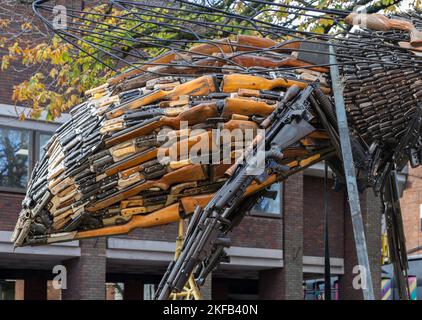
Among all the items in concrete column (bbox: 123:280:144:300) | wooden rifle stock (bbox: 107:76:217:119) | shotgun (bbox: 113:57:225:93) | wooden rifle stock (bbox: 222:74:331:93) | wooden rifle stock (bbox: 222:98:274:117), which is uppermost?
shotgun (bbox: 113:57:225:93)

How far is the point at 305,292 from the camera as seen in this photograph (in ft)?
84.6

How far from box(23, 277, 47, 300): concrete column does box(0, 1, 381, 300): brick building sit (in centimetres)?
2

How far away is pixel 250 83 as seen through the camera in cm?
1078

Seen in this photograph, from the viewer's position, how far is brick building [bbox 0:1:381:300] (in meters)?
19.3

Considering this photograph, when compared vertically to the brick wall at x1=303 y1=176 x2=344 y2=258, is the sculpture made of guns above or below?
below

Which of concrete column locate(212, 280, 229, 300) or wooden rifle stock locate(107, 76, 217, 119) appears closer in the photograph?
wooden rifle stock locate(107, 76, 217, 119)

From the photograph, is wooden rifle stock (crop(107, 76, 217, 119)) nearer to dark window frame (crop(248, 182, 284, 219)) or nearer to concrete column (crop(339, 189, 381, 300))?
dark window frame (crop(248, 182, 284, 219))

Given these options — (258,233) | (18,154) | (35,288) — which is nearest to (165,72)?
(18,154)

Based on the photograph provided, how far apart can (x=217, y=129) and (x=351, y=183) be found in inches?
64.0

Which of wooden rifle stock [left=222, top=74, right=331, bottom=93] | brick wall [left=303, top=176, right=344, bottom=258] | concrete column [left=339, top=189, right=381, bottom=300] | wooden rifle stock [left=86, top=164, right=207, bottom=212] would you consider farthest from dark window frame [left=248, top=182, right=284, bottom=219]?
wooden rifle stock [left=86, top=164, right=207, bottom=212]

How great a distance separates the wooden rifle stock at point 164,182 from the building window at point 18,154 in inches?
348

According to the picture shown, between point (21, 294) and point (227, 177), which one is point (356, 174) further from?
point (21, 294)

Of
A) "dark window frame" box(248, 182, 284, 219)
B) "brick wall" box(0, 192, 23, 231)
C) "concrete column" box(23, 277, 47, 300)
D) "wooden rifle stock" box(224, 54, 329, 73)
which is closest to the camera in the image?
"wooden rifle stock" box(224, 54, 329, 73)

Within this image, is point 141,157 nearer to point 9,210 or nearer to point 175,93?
point 175,93
